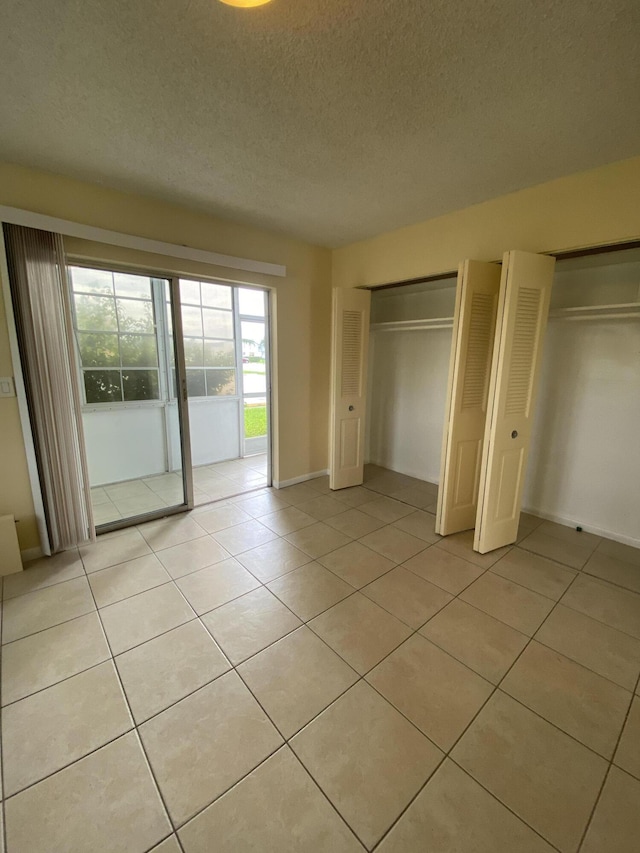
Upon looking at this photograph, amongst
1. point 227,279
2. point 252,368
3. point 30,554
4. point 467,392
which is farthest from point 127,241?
point 467,392

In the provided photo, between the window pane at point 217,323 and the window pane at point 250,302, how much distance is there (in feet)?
0.81

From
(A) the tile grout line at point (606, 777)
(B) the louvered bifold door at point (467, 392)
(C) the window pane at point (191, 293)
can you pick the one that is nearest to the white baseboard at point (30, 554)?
(C) the window pane at point (191, 293)

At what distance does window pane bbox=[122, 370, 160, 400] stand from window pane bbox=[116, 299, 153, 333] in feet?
1.52

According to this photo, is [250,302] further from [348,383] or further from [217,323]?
[348,383]

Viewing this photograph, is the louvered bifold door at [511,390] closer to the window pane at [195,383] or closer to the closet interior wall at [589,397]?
the closet interior wall at [589,397]

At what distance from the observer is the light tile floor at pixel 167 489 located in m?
3.37

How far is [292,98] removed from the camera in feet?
5.24

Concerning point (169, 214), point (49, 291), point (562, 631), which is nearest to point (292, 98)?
point (169, 214)

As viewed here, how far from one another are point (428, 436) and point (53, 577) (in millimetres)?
3750

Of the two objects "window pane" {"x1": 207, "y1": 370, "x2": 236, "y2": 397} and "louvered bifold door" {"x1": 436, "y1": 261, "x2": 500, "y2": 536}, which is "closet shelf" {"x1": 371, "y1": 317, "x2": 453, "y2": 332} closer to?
"louvered bifold door" {"x1": 436, "y1": 261, "x2": 500, "y2": 536}

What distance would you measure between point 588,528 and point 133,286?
4972mm

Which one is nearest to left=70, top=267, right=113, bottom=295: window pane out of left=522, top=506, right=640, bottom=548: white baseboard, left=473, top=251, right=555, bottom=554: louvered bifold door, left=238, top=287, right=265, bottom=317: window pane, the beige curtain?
the beige curtain

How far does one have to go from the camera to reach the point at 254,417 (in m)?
5.51

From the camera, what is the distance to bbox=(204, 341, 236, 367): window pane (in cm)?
459
